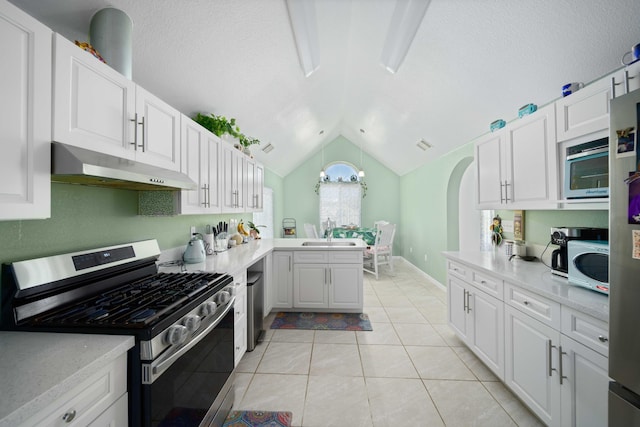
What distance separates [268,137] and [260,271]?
2.24 m

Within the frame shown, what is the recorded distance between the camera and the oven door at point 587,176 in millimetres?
1416

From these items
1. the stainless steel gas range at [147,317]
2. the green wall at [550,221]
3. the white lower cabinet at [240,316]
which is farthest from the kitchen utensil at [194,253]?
the green wall at [550,221]

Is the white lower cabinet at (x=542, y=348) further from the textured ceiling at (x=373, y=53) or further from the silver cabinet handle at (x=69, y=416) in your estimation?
the silver cabinet handle at (x=69, y=416)

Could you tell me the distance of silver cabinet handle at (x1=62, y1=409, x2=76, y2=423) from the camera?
28.1 inches

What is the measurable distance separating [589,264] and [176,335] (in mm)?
2150

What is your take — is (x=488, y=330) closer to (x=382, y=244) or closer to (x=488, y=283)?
(x=488, y=283)

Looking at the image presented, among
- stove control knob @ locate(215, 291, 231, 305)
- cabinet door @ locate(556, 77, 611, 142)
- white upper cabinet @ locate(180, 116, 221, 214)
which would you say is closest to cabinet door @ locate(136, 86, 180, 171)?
white upper cabinet @ locate(180, 116, 221, 214)

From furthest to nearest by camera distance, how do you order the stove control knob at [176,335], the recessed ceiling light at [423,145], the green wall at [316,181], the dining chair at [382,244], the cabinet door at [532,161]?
the green wall at [316,181], the dining chair at [382,244], the recessed ceiling light at [423,145], the cabinet door at [532,161], the stove control knob at [176,335]

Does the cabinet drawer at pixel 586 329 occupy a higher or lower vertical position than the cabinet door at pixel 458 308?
higher

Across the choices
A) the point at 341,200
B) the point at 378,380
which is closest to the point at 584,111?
the point at 378,380

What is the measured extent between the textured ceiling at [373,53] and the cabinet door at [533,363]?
1.76 metres

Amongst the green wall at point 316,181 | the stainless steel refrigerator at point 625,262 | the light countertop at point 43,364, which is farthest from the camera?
the green wall at point 316,181

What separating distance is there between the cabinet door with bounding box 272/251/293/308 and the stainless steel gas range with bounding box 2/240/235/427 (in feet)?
5.16

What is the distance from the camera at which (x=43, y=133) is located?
3.00 ft
